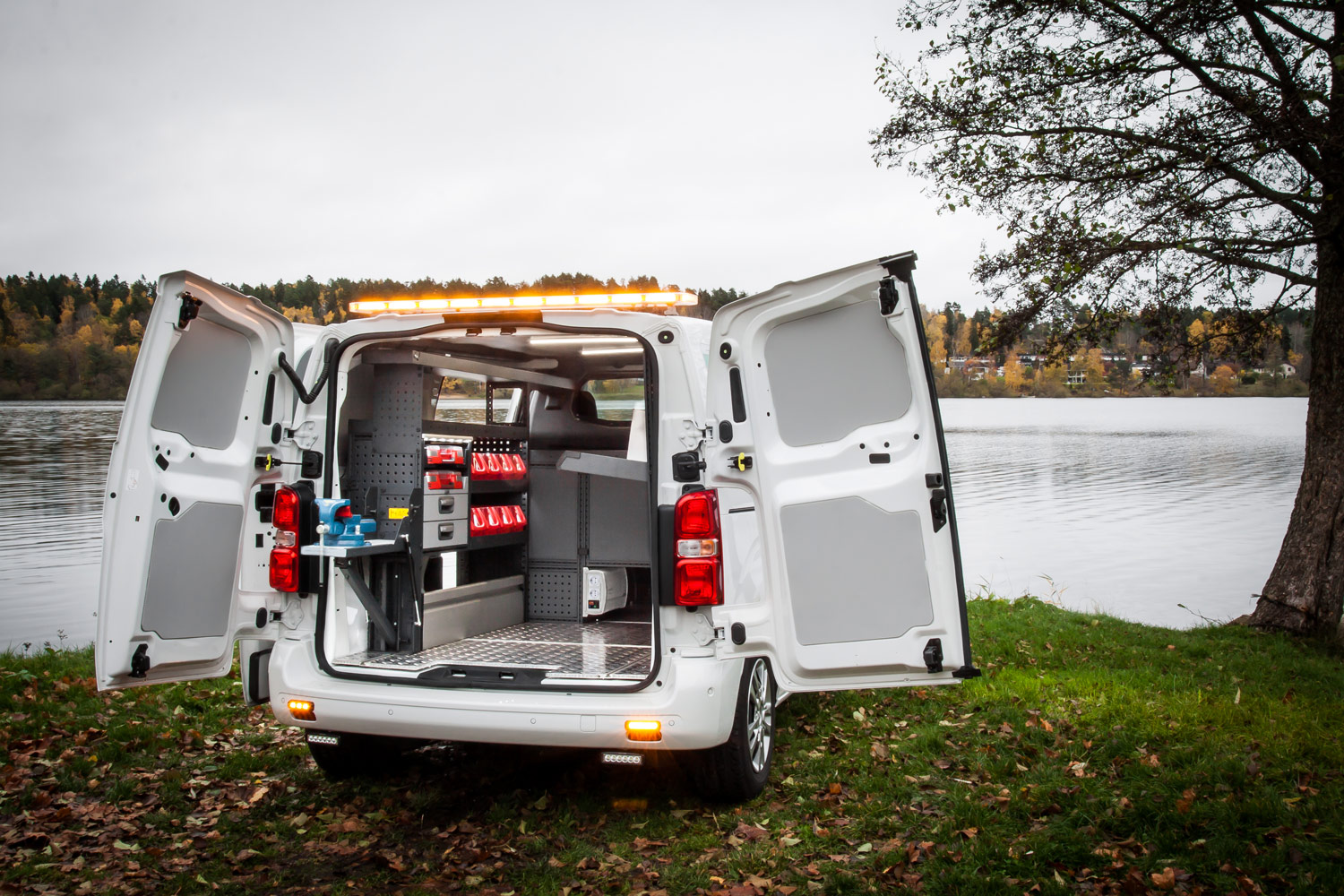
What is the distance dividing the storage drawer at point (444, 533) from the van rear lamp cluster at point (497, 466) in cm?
43

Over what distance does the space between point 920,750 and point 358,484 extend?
11.7 ft

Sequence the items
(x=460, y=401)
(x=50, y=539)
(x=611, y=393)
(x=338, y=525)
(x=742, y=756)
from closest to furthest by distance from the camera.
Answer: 1. (x=742, y=756)
2. (x=338, y=525)
3. (x=460, y=401)
4. (x=611, y=393)
5. (x=50, y=539)

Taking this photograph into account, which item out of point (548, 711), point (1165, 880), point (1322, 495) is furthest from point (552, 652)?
point (1322, 495)

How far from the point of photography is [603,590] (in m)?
5.89

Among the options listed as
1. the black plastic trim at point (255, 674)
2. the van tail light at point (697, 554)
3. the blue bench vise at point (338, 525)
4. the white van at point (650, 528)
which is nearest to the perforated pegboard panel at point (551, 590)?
the white van at point (650, 528)

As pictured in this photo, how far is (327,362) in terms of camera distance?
14.4 ft

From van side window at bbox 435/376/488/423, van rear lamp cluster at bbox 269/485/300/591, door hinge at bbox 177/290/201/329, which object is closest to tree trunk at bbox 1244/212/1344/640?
van side window at bbox 435/376/488/423

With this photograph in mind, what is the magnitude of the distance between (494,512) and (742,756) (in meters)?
2.63

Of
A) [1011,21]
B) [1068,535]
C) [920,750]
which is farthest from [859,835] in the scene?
[1068,535]

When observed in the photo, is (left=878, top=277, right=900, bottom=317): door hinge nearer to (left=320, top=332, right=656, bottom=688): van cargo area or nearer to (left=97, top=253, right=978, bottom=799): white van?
(left=97, top=253, right=978, bottom=799): white van

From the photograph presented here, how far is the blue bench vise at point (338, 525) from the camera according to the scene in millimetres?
4336

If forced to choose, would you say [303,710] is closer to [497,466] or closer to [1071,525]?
[497,466]

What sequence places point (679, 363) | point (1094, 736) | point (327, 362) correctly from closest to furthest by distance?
point (679, 363) < point (327, 362) < point (1094, 736)

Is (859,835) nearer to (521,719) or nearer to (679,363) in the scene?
(521,719)
